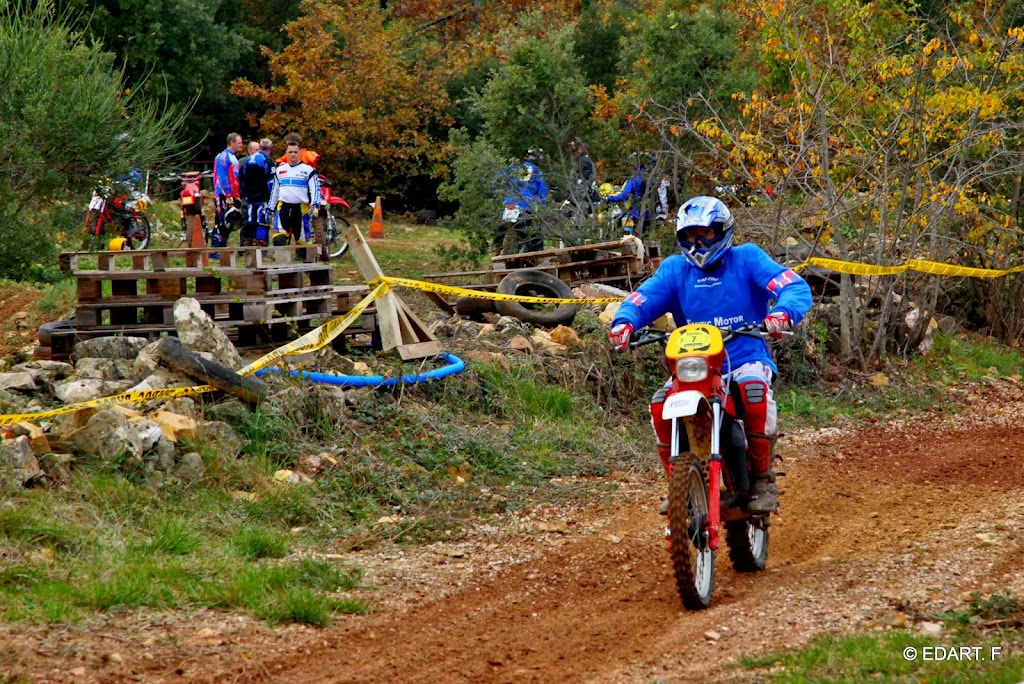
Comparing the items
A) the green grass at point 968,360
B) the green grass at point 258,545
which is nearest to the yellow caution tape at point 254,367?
the green grass at point 258,545

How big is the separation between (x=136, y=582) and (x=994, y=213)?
12769 mm

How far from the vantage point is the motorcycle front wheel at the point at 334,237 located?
20734 mm

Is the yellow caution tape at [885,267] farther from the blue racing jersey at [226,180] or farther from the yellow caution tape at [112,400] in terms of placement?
the blue racing jersey at [226,180]

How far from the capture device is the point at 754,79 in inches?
756

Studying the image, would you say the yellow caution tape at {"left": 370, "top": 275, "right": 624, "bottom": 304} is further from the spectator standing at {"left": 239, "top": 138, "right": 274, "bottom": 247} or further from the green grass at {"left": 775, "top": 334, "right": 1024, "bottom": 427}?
the spectator standing at {"left": 239, "top": 138, "right": 274, "bottom": 247}

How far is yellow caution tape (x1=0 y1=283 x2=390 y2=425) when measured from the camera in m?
7.75

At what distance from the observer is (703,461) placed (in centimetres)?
646

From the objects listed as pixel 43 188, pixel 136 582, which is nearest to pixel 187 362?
pixel 136 582

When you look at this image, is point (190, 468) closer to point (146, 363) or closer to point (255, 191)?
point (146, 363)

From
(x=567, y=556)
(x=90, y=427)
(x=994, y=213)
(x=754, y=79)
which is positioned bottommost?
(x=567, y=556)

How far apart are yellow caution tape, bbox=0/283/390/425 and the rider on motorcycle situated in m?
3.31

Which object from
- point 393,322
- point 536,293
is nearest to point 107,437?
point 393,322

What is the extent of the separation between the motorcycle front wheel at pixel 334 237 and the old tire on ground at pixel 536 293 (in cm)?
752

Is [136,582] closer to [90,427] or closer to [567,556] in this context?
[90,427]
